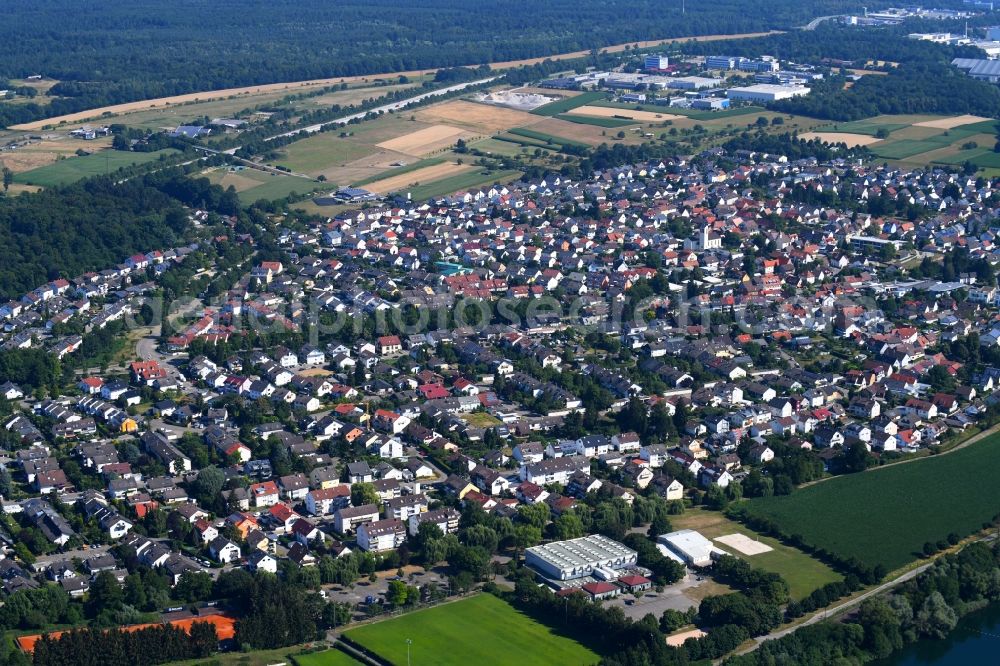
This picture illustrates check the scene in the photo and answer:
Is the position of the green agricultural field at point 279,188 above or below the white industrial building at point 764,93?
below

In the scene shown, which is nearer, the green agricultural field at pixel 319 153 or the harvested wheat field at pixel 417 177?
the harvested wheat field at pixel 417 177

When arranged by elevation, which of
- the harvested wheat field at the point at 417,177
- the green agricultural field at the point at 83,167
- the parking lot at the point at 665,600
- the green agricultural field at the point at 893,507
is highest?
the green agricultural field at the point at 83,167

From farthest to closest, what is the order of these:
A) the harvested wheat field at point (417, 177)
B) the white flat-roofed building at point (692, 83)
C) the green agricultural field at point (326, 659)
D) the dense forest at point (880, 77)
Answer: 1. the white flat-roofed building at point (692, 83)
2. the dense forest at point (880, 77)
3. the harvested wheat field at point (417, 177)
4. the green agricultural field at point (326, 659)

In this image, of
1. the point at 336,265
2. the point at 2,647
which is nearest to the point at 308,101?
the point at 336,265

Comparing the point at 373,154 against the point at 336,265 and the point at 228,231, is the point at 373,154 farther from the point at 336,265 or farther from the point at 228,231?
the point at 336,265

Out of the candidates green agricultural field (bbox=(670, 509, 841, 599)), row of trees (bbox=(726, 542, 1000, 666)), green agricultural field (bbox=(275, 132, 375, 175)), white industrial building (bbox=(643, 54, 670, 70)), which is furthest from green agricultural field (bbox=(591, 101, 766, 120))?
row of trees (bbox=(726, 542, 1000, 666))

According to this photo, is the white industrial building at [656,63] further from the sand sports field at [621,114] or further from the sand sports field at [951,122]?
the sand sports field at [951,122]

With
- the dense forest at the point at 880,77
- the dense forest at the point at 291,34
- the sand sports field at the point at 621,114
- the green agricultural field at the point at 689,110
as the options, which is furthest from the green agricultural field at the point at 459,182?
the dense forest at the point at 291,34

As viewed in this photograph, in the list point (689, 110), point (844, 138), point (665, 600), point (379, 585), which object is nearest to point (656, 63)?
point (689, 110)
